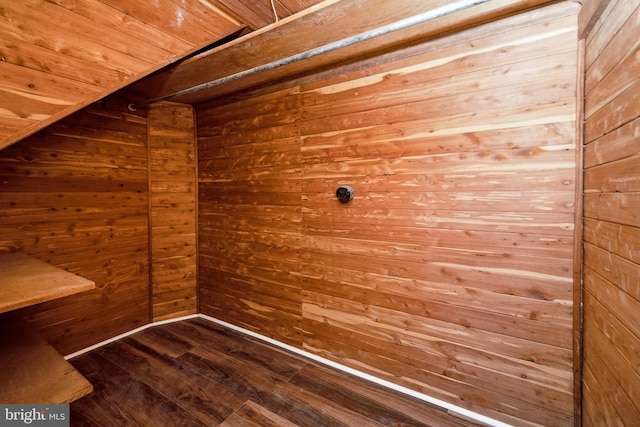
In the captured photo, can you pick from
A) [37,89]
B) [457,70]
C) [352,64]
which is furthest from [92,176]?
[457,70]

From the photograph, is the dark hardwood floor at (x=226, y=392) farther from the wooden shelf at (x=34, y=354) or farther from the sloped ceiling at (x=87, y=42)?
the sloped ceiling at (x=87, y=42)

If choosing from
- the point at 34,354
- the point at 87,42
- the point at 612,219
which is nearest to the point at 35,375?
the point at 34,354

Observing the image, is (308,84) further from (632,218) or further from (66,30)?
(632,218)

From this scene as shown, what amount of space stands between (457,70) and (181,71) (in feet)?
6.40

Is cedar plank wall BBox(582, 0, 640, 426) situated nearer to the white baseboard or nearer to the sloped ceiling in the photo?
the white baseboard

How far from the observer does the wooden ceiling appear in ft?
4.10

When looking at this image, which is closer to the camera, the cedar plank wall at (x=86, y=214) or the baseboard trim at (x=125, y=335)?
the cedar plank wall at (x=86, y=214)

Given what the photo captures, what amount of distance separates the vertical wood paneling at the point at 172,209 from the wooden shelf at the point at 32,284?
1214 millimetres

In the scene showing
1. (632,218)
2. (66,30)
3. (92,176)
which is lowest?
(632,218)

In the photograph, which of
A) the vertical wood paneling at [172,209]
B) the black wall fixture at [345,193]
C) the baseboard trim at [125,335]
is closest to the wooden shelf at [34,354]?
the baseboard trim at [125,335]

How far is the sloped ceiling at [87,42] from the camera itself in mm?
1225

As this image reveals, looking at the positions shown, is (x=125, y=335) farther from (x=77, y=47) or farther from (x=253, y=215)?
(x=77, y=47)

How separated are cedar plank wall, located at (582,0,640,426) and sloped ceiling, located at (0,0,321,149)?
1.47 metres

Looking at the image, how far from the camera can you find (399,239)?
5.95ft
